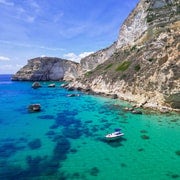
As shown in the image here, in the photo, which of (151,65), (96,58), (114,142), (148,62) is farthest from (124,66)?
(96,58)

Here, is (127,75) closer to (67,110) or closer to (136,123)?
(67,110)

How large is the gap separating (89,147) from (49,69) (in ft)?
508

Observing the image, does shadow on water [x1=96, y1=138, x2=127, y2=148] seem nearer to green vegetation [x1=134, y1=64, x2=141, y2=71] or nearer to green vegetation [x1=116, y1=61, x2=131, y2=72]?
green vegetation [x1=134, y1=64, x2=141, y2=71]

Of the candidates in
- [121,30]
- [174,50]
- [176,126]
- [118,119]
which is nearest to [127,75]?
[174,50]

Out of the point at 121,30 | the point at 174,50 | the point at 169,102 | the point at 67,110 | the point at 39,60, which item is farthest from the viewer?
the point at 39,60

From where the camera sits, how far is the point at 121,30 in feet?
422

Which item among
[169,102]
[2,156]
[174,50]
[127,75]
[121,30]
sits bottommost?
[2,156]

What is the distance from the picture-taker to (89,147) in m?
34.2

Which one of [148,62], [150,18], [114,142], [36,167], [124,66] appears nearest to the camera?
[36,167]

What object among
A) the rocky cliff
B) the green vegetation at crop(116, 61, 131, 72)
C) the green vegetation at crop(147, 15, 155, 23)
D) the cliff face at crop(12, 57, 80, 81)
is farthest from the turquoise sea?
the cliff face at crop(12, 57, 80, 81)

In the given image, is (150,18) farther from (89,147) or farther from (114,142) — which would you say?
(89,147)

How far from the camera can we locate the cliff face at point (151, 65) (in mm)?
61438

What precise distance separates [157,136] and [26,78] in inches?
6171

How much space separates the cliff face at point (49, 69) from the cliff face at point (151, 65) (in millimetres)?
66624
